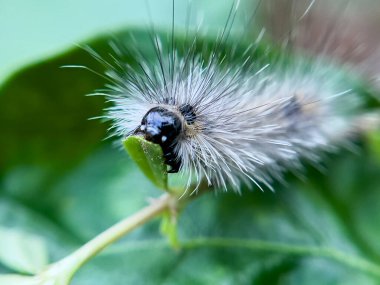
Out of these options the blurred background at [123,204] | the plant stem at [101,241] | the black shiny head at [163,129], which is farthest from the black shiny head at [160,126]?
the blurred background at [123,204]

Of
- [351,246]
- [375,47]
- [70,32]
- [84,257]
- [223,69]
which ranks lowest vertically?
[351,246]

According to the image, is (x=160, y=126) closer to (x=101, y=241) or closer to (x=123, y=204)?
(x=101, y=241)

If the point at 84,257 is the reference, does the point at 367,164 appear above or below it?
below

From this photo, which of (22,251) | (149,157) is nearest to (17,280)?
(22,251)

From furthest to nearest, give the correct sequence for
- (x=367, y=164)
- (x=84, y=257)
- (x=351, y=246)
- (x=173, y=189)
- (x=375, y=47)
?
(x=375, y=47) < (x=367, y=164) < (x=351, y=246) < (x=173, y=189) < (x=84, y=257)

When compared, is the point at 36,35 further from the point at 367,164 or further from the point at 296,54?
the point at 367,164


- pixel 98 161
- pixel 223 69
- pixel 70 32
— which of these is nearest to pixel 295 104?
pixel 223 69
